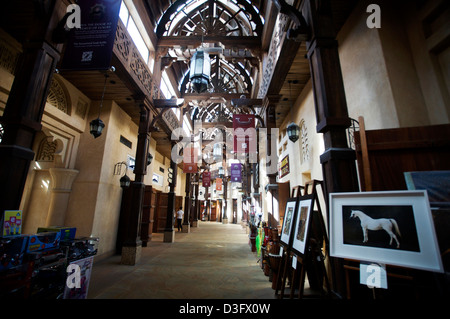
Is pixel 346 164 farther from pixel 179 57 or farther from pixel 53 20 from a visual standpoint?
pixel 179 57

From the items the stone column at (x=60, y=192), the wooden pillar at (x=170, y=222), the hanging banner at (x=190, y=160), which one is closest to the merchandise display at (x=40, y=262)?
the stone column at (x=60, y=192)

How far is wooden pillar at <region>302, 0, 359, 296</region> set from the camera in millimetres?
2543

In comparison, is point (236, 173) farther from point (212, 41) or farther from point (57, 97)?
point (57, 97)

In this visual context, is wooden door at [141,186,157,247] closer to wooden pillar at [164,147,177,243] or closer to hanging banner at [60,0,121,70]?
wooden pillar at [164,147,177,243]

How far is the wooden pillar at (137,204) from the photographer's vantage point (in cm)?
567

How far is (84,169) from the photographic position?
21.4 feet

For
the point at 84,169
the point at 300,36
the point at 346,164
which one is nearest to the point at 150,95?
the point at 84,169

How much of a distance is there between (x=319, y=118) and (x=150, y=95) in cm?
591

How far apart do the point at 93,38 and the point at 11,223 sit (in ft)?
10.7

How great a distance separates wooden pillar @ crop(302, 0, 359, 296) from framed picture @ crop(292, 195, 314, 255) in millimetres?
291

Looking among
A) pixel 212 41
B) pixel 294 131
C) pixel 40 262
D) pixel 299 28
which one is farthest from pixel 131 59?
pixel 40 262

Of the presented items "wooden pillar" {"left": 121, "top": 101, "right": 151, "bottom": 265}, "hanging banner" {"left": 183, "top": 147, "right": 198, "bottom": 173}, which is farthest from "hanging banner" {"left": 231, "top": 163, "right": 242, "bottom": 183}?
"wooden pillar" {"left": 121, "top": 101, "right": 151, "bottom": 265}

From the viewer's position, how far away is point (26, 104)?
282 cm

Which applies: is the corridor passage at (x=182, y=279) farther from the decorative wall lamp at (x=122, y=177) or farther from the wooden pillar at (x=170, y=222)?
the wooden pillar at (x=170, y=222)
